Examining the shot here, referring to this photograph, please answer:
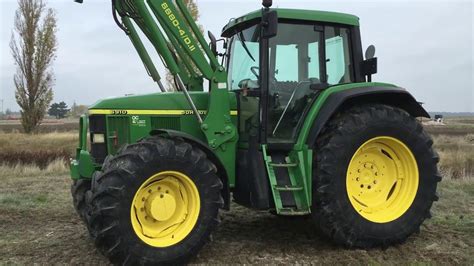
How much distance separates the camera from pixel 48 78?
1069 inches

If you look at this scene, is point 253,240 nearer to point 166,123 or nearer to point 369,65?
point 166,123

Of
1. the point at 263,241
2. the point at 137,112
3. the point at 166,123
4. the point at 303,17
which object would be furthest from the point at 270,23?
the point at 263,241

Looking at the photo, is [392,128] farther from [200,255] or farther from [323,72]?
[200,255]

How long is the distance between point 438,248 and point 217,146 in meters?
2.51

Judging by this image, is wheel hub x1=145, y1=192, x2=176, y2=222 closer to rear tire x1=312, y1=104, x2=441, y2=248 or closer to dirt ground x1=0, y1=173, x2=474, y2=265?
dirt ground x1=0, y1=173, x2=474, y2=265

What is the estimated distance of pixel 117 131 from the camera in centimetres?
491

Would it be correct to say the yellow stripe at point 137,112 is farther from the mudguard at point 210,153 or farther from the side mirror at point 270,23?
the side mirror at point 270,23

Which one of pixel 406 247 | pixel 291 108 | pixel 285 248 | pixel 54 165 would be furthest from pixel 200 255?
pixel 54 165

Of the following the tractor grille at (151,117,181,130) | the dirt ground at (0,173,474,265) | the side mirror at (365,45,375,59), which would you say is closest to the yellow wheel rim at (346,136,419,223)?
the dirt ground at (0,173,474,265)

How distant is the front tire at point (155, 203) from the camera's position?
404 centimetres

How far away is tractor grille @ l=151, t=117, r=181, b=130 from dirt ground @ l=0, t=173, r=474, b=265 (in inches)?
51.2

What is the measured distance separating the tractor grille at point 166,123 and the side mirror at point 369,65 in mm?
2191

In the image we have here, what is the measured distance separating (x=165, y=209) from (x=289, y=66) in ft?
6.85

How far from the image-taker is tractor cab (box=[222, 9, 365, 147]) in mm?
5070
